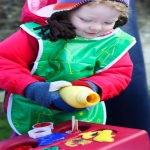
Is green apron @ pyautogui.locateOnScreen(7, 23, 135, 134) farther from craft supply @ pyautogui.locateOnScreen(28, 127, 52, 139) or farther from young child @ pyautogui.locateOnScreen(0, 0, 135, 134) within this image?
craft supply @ pyautogui.locateOnScreen(28, 127, 52, 139)

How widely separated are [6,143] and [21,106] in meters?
0.25

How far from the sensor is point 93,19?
1.32m

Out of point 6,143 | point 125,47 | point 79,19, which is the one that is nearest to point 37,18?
point 79,19

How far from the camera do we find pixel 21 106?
58.9 inches

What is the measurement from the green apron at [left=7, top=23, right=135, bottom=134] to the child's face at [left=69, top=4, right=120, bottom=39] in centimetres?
6

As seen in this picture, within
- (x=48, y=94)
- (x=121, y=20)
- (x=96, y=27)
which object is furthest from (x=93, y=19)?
(x=48, y=94)

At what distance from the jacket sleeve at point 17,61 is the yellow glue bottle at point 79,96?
0.16m

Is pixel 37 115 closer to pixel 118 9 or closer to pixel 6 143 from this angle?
pixel 6 143

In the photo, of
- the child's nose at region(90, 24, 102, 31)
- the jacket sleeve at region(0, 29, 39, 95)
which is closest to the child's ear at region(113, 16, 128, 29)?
the child's nose at region(90, 24, 102, 31)

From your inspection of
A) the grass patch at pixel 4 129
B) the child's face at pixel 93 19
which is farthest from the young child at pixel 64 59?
the grass patch at pixel 4 129

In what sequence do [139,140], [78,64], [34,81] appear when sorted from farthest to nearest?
[78,64], [34,81], [139,140]

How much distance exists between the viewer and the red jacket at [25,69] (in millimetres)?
1333

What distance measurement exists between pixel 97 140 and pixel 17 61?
1.19ft

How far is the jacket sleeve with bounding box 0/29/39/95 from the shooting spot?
4.35 feet
